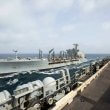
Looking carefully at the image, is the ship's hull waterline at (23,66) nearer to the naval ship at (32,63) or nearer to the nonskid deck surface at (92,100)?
the naval ship at (32,63)

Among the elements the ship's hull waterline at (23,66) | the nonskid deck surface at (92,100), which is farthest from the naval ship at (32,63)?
the nonskid deck surface at (92,100)

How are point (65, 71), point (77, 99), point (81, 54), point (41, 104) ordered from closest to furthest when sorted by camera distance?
point (41, 104)
point (77, 99)
point (65, 71)
point (81, 54)

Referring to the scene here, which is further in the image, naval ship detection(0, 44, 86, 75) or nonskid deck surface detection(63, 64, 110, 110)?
naval ship detection(0, 44, 86, 75)

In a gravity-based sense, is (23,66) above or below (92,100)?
below

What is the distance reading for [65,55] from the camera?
94.1m

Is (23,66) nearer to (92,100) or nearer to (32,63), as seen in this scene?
(32,63)

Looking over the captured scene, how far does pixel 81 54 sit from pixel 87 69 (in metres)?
71.0

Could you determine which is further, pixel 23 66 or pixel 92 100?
pixel 23 66

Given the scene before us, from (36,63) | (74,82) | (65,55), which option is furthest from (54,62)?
(74,82)

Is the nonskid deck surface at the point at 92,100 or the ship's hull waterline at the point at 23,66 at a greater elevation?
the nonskid deck surface at the point at 92,100

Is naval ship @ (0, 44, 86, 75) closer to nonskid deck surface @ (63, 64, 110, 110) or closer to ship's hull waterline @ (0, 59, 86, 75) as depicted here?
ship's hull waterline @ (0, 59, 86, 75)

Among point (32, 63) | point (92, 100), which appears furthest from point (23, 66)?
point (92, 100)

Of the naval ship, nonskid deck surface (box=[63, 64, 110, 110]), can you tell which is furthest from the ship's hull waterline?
nonskid deck surface (box=[63, 64, 110, 110])

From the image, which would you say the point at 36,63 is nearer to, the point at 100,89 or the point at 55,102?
the point at 100,89
